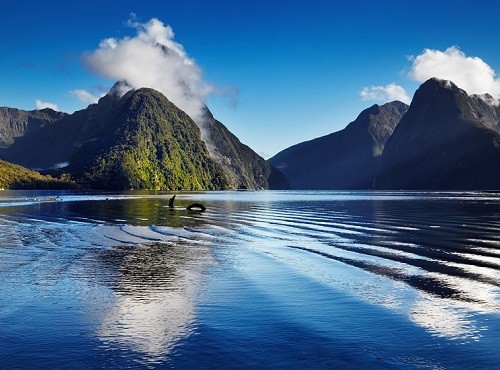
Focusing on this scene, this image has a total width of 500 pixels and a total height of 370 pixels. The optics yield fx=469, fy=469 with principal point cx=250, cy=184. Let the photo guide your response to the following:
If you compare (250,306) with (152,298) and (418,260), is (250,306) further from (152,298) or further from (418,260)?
(418,260)

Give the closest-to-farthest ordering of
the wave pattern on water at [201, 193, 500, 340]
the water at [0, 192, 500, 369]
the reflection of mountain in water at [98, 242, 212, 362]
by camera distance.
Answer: the water at [0, 192, 500, 369] < the reflection of mountain in water at [98, 242, 212, 362] < the wave pattern on water at [201, 193, 500, 340]

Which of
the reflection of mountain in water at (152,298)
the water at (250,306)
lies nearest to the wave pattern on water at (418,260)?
the water at (250,306)

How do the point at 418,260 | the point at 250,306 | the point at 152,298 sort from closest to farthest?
1. the point at 250,306
2. the point at 152,298
3. the point at 418,260

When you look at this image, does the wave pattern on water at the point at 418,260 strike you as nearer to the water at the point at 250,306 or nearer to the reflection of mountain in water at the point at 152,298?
the water at the point at 250,306

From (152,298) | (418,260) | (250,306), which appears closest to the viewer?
(250,306)

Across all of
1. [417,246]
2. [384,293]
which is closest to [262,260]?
[384,293]

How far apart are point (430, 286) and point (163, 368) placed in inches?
583

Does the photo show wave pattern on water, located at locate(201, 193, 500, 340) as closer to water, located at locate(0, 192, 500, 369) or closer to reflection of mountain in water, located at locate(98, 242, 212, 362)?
water, located at locate(0, 192, 500, 369)

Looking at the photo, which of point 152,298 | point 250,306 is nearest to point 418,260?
point 250,306

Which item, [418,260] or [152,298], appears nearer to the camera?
[152,298]

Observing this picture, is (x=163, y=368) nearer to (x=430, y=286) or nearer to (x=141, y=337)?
(x=141, y=337)

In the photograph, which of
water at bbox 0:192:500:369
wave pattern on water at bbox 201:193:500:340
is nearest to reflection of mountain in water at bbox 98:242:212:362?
water at bbox 0:192:500:369

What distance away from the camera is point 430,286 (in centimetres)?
2217

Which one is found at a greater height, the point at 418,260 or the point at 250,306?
the point at 418,260
